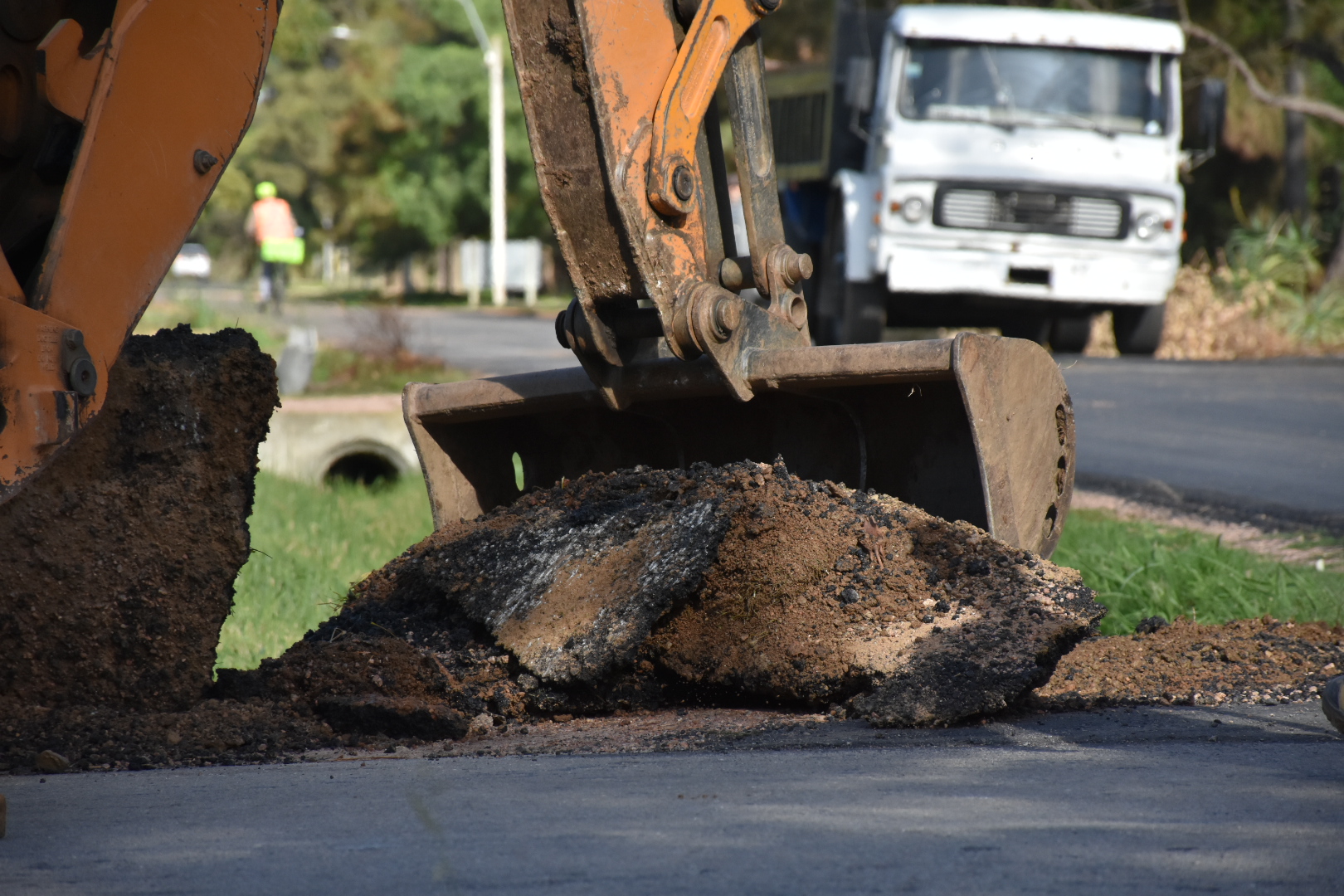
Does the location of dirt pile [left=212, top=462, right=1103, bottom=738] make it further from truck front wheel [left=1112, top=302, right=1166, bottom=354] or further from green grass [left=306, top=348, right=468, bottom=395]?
truck front wheel [left=1112, top=302, right=1166, bottom=354]

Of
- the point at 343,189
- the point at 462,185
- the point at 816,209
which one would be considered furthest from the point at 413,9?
the point at 816,209

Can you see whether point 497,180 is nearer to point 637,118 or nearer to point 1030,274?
point 1030,274

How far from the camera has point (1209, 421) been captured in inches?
416

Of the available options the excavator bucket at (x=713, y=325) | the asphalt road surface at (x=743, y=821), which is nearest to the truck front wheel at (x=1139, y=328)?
the excavator bucket at (x=713, y=325)

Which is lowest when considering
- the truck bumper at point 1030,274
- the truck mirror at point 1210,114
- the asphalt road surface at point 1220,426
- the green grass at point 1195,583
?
the asphalt road surface at point 1220,426

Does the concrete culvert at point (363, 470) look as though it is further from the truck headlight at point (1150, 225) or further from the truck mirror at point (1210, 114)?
the truck mirror at point (1210, 114)

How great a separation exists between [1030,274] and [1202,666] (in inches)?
350

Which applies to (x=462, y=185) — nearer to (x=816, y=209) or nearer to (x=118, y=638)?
(x=816, y=209)

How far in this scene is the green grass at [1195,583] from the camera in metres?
5.27

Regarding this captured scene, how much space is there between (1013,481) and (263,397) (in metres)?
2.03

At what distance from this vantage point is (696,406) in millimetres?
4887

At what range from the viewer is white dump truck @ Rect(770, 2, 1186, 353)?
Result: 12.1m

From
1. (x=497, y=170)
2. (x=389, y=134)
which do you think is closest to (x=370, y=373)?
(x=497, y=170)

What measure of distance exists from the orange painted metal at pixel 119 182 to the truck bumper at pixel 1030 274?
9604 mm
